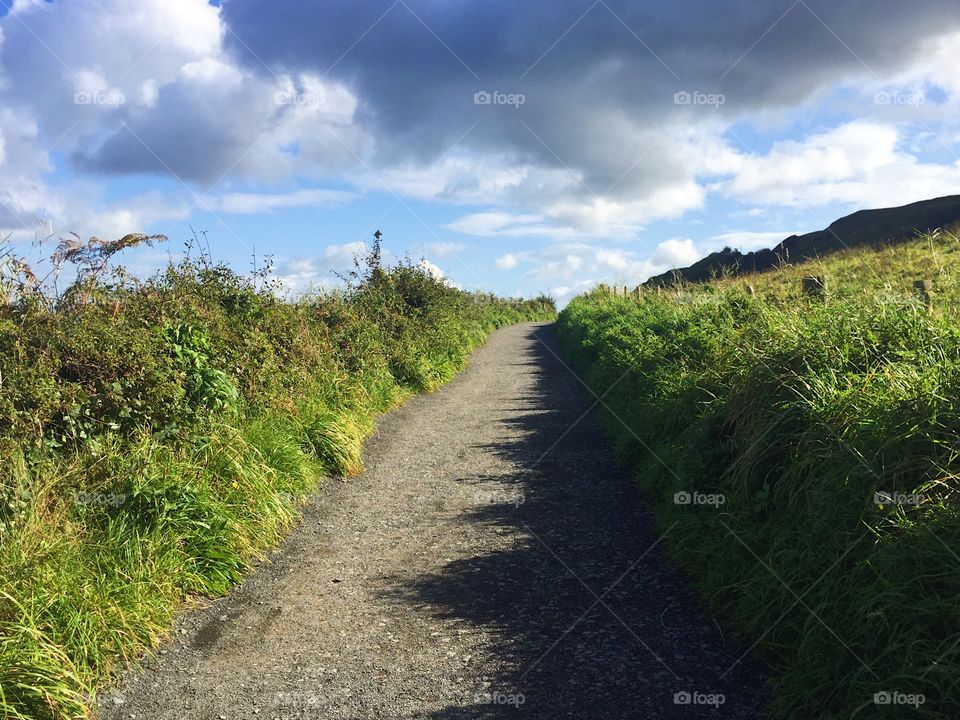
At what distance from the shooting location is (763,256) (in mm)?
49000

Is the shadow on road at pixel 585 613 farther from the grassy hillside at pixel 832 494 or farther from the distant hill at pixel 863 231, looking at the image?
the distant hill at pixel 863 231

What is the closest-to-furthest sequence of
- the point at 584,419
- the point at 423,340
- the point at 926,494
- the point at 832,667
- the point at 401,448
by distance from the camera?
the point at 832,667 < the point at 926,494 < the point at 401,448 < the point at 584,419 < the point at 423,340

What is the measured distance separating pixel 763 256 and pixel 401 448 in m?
46.1

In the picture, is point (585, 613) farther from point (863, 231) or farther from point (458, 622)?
point (863, 231)

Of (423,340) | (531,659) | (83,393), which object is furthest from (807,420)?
(423,340)

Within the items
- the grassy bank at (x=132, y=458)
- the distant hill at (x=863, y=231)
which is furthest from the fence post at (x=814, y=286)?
the distant hill at (x=863, y=231)

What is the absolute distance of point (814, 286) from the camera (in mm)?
10703

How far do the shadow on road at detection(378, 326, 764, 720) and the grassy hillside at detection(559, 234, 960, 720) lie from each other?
0.85ft

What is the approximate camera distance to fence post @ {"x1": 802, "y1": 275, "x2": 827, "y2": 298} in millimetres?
9674

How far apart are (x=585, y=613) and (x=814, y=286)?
26.8ft

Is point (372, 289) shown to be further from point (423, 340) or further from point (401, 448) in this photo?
point (401, 448)

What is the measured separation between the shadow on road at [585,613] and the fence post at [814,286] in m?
4.38

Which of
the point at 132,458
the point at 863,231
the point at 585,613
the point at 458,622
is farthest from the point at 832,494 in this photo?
the point at 863,231

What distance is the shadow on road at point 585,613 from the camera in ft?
12.1
